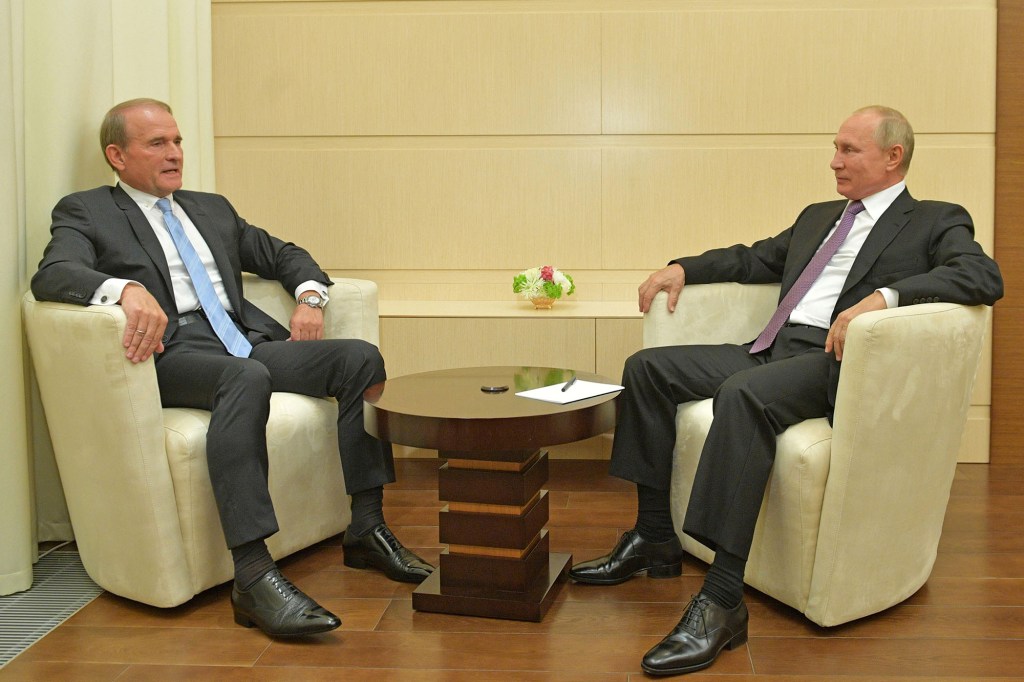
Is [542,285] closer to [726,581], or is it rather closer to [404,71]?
[404,71]

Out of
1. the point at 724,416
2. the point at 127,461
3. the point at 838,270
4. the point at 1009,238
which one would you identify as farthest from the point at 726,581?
the point at 1009,238

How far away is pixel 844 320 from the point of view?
2523 millimetres

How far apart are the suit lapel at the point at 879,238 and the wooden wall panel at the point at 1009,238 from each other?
4.87 ft

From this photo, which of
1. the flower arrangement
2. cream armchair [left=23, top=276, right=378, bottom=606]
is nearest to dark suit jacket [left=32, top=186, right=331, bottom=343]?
cream armchair [left=23, top=276, right=378, bottom=606]

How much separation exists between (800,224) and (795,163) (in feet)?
3.61

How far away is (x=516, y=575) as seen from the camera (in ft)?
8.48

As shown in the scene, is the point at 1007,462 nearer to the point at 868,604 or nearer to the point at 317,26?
the point at 868,604

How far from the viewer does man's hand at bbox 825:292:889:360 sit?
2.51 metres

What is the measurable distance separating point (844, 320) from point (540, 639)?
1.13m

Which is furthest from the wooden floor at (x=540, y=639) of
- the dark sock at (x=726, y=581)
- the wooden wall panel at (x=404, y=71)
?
the wooden wall panel at (x=404, y=71)

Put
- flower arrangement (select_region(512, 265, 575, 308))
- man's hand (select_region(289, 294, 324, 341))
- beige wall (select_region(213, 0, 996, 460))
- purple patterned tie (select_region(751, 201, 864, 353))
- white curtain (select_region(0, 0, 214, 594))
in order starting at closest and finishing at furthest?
1. white curtain (select_region(0, 0, 214, 594))
2. purple patterned tie (select_region(751, 201, 864, 353))
3. man's hand (select_region(289, 294, 324, 341))
4. flower arrangement (select_region(512, 265, 575, 308))
5. beige wall (select_region(213, 0, 996, 460))

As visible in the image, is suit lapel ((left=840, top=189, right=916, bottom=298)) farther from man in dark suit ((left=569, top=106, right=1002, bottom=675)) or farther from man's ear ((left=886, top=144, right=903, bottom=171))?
man's ear ((left=886, top=144, right=903, bottom=171))

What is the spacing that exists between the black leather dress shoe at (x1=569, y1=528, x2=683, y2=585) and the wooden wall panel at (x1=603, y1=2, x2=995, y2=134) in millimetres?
2119

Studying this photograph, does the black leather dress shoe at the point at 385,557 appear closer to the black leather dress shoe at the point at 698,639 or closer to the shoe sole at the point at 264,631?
the shoe sole at the point at 264,631
